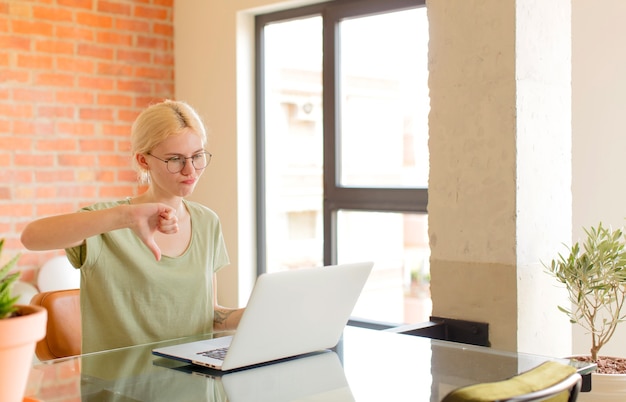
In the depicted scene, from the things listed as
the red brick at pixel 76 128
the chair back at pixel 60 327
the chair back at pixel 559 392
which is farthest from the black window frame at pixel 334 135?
the chair back at pixel 559 392

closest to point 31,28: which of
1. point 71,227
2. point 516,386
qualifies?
point 71,227

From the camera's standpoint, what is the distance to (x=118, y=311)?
2.23 meters

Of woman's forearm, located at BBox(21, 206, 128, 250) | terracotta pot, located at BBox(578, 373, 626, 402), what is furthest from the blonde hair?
terracotta pot, located at BBox(578, 373, 626, 402)

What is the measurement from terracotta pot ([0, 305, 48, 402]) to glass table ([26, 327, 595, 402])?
34cm

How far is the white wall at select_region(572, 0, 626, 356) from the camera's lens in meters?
2.83

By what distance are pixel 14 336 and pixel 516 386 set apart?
688mm

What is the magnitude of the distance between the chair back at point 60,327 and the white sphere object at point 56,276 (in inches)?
55.8

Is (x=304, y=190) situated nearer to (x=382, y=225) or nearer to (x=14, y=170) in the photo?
(x=382, y=225)

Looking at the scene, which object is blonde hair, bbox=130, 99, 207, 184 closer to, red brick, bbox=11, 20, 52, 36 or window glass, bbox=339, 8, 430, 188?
window glass, bbox=339, 8, 430, 188

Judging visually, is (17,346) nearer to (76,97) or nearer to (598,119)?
(598,119)

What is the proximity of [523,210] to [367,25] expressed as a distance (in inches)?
68.4

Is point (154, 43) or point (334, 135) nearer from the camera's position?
point (334, 135)

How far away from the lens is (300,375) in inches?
65.3

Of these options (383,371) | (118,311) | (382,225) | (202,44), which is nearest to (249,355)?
(383,371)
